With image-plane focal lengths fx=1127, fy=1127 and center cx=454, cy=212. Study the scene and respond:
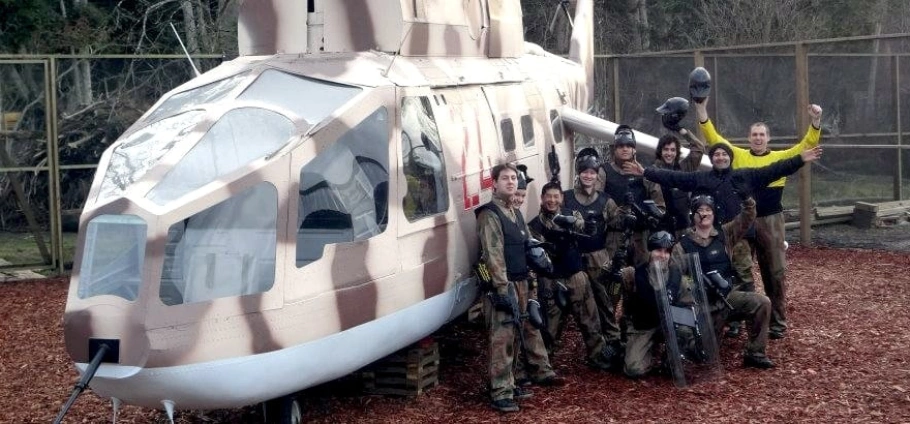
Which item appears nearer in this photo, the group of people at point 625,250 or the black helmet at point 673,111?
the group of people at point 625,250

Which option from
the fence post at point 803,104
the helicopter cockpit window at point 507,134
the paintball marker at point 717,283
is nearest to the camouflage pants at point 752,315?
the paintball marker at point 717,283

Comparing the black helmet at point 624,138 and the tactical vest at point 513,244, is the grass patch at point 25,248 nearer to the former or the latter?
the black helmet at point 624,138

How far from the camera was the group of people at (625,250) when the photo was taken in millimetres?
8625

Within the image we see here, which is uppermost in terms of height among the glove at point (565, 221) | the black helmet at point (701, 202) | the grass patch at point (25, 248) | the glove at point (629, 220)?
the black helmet at point (701, 202)

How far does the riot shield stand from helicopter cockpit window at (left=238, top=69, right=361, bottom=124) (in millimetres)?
3029

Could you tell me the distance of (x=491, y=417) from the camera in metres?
8.34

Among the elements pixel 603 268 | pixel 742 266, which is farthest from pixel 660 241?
pixel 742 266

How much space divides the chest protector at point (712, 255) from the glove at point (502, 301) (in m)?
1.80

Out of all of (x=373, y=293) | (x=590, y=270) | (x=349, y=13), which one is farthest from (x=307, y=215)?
(x=590, y=270)

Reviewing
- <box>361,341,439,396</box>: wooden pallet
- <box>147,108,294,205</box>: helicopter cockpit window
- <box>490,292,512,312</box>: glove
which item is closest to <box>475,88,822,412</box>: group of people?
<box>490,292,512,312</box>: glove

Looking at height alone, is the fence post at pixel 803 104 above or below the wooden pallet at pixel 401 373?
above

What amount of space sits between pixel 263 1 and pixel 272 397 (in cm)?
335

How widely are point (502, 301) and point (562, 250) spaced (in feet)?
3.93

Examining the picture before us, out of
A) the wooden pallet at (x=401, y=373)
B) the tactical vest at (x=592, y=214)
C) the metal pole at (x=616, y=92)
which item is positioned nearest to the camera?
the wooden pallet at (x=401, y=373)
